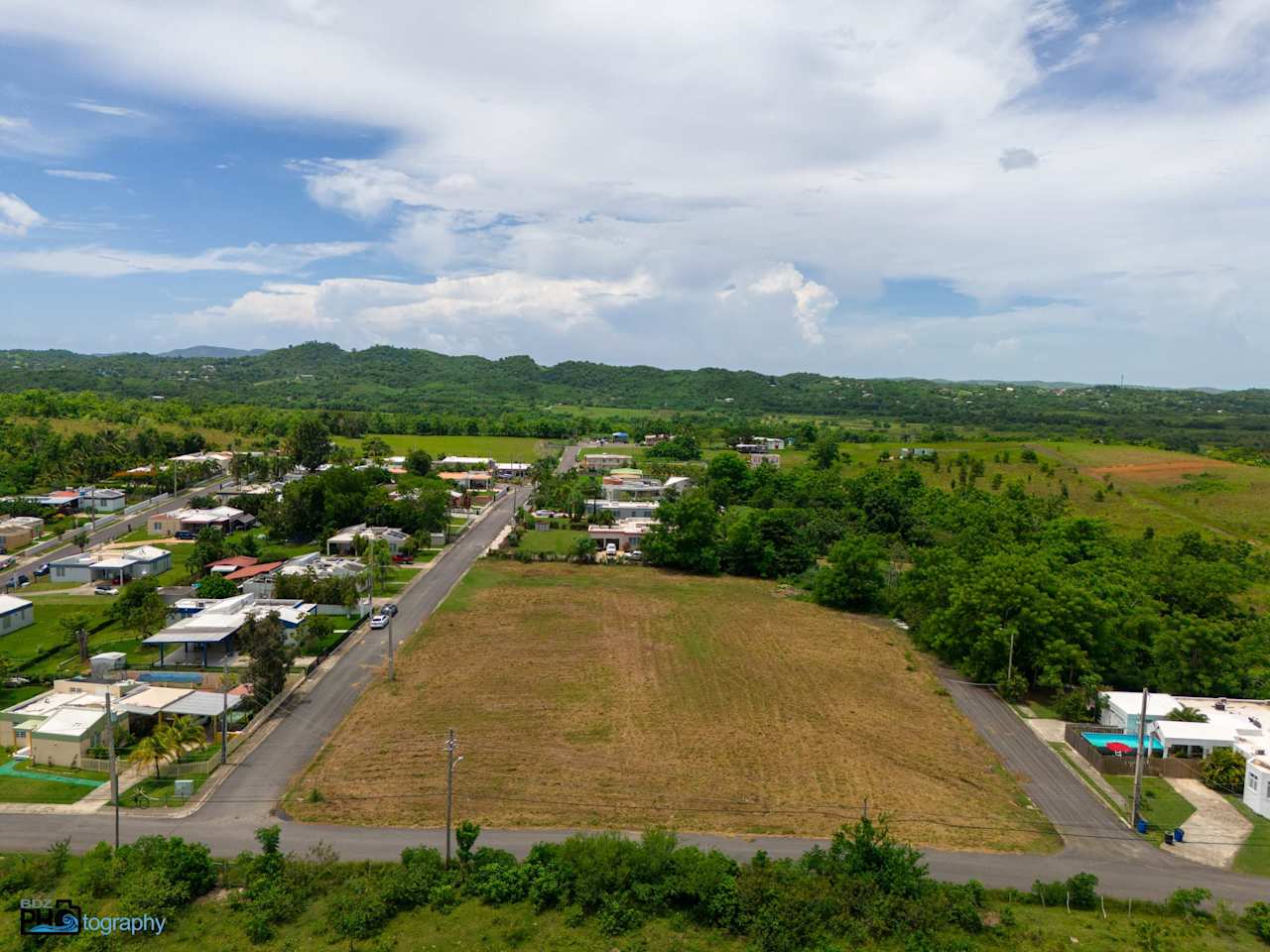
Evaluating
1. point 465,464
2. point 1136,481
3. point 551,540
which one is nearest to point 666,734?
point 551,540

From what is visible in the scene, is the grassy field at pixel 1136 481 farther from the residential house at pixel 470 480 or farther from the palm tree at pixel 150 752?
the palm tree at pixel 150 752

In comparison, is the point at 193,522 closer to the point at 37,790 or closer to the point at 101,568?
the point at 101,568

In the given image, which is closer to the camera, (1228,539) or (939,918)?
(939,918)

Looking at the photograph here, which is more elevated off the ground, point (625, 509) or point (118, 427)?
point (118, 427)

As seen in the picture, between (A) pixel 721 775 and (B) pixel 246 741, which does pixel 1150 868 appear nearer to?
(A) pixel 721 775

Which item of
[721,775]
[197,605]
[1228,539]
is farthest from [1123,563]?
[197,605]

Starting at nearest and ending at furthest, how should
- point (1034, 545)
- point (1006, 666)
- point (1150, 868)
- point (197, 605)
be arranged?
1. point (1150, 868)
2. point (1006, 666)
3. point (197, 605)
4. point (1034, 545)

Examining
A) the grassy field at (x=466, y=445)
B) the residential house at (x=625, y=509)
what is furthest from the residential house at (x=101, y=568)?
the grassy field at (x=466, y=445)
